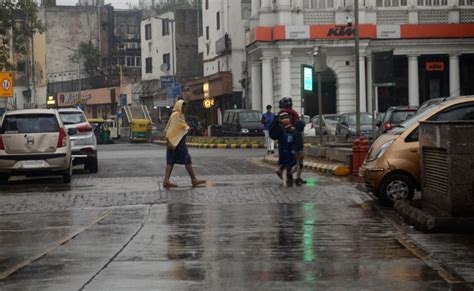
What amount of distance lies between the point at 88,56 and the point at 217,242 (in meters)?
89.1

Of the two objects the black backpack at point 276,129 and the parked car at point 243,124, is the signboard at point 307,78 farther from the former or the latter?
the parked car at point 243,124

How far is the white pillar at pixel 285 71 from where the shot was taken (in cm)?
5625

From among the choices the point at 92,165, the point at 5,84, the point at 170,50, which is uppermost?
the point at 170,50

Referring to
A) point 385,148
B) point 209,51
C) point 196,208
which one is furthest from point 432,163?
point 209,51

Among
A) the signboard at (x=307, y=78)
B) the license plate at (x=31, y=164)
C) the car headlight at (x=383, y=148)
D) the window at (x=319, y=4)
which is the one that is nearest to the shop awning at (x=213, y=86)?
the window at (x=319, y=4)

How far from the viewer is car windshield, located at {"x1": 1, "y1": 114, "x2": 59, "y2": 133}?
2120cm

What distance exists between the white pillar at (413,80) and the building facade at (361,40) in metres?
0.06

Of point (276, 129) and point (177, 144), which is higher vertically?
point (276, 129)

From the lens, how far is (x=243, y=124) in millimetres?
49469

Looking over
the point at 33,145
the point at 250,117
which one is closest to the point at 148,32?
the point at 250,117

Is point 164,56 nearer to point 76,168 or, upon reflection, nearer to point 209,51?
point 209,51

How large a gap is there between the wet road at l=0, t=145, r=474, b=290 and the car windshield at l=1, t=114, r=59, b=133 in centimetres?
253

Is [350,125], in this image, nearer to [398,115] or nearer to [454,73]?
[398,115]

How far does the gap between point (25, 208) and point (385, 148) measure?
622 cm
